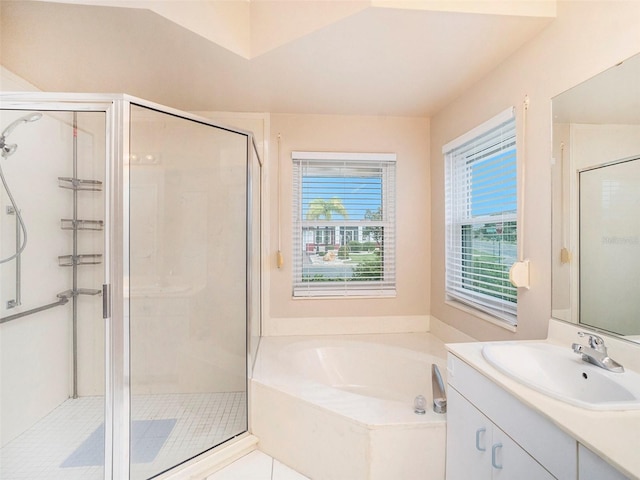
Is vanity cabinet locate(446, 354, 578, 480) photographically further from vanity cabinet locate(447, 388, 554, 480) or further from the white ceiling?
the white ceiling

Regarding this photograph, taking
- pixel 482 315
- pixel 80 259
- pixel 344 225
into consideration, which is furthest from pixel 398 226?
pixel 80 259

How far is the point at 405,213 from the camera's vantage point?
2.71 metres

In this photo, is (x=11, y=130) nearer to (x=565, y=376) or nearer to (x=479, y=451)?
(x=479, y=451)

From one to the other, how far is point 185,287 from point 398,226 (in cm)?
176

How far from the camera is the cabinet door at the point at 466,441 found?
114 centimetres

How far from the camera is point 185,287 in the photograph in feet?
6.93

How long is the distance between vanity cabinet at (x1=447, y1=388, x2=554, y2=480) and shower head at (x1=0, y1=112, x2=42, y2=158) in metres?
2.43

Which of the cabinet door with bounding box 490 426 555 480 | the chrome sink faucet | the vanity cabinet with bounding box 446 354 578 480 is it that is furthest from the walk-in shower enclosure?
the chrome sink faucet

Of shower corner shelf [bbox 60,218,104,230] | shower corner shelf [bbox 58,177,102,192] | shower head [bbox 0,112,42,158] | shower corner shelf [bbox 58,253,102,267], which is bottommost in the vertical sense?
shower corner shelf [bbox 58,253,102,267]

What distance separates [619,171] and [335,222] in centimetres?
180

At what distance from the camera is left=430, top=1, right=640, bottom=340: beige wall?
121cm

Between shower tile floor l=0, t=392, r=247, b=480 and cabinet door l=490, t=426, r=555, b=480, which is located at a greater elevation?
cabinet door l=490, t=426, r=555, b=480

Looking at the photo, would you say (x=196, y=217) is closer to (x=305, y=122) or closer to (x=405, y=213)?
(x=305, y=122)

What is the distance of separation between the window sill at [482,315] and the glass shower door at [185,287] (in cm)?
155
